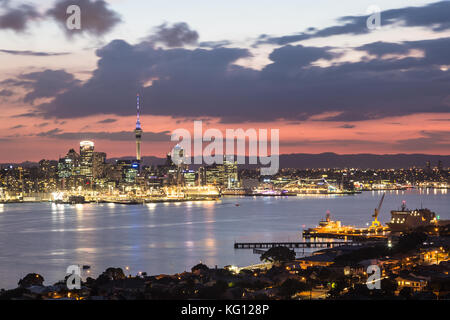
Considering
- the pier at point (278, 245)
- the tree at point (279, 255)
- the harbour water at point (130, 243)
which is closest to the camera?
the tree at point (279, 255)

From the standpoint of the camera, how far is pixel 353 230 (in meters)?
24.1

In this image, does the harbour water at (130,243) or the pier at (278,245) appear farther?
the pier at (278,245)

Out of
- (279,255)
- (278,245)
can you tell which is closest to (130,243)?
(278,245)

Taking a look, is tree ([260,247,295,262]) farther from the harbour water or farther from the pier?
the pier

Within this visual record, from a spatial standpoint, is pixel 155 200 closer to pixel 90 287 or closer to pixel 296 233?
pixel 296 233

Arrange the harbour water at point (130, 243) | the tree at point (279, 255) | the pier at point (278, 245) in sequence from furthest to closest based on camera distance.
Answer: the pier at point (278, 245)
the harbour water at point (130, 243)
the tree at point (279, 255)

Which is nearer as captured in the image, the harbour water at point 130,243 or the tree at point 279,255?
the tree at point 279,255

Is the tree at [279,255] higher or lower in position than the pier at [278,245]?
higher

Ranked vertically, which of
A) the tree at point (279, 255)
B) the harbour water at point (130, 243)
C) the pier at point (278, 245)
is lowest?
the harbour water at point (130, 243)

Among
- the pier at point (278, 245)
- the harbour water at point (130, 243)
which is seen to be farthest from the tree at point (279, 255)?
the pier at point (278, 245)

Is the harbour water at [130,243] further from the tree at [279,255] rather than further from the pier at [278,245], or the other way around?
the tree at [279,255]

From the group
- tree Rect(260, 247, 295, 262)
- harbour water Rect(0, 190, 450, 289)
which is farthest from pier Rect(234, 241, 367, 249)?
tree Rect(260, 247, 295, 262)

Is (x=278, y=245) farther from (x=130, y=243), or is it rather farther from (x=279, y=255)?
(x=130, y=243)
